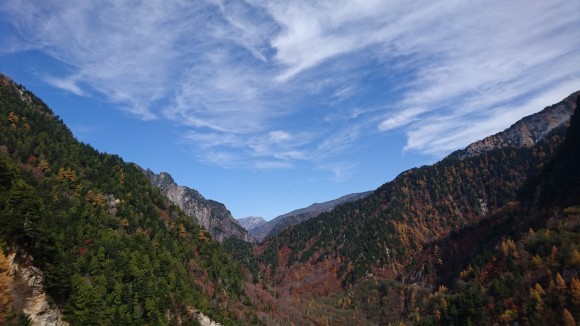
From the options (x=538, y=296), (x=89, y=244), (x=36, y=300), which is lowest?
(x=538, y=296)

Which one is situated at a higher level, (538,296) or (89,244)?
(89,244)

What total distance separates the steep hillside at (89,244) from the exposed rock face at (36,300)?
3.74 ft

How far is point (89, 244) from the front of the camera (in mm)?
130500

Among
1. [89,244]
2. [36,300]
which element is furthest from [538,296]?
[89,244]

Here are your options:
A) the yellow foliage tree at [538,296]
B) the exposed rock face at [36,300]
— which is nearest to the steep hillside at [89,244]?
the exposed rock face at [36,300]

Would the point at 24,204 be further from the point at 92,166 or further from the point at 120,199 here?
the point at 92,166

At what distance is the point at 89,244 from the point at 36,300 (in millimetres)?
55310

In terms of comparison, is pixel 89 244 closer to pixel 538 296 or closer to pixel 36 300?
pixel 36 300

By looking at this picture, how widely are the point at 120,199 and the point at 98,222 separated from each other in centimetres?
3479

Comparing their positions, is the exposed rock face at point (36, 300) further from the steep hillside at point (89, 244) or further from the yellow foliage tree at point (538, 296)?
the yellow foliage tree at point (538, 296)

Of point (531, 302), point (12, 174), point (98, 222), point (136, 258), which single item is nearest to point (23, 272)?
point (12, 174)

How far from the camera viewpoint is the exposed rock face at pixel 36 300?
75.2 meters

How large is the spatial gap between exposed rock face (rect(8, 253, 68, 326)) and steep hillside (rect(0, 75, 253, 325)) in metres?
1.14

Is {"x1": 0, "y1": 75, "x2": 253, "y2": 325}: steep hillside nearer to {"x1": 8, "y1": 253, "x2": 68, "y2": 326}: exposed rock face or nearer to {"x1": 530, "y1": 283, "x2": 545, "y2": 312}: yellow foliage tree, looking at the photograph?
{"x1": 8, "y1": 253, "x2": 68, "y2": 326}: exposed rock face
